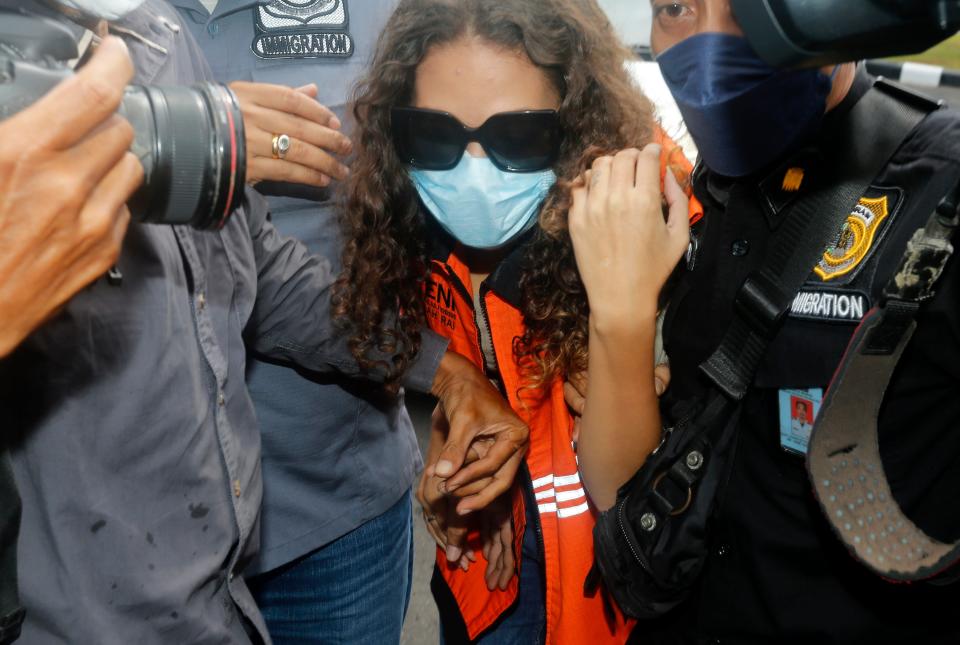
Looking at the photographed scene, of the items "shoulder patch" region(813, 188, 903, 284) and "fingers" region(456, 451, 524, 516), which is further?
"fingers" region(456, 451, 524, 516)

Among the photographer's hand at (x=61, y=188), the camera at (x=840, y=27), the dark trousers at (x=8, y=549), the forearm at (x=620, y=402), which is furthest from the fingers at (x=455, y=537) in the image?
the camera at (x=840, y=27)

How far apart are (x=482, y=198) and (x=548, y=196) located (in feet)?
0.47

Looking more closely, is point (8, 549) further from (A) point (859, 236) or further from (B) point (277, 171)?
(A) point (859, 236)

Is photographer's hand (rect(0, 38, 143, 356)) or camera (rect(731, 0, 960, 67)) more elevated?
camera (rect(731, 0, 960, 67))

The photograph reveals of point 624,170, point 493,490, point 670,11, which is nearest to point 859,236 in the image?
point 624,170

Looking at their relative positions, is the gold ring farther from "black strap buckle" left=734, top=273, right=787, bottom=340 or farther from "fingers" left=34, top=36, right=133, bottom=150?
"black strap buckle" left=734, top=273, right=787, bottom=340

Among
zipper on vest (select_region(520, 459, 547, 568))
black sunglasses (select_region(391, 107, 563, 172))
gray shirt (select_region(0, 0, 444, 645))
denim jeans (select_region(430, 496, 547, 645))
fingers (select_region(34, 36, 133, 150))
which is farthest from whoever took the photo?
denim jeans (select_region(430, 496, 547, 645))

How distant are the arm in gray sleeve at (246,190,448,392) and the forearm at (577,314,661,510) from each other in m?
0.47

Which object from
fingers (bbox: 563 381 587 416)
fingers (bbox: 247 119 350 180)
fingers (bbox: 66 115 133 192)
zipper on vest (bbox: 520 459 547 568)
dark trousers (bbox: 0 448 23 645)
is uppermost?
fingers (bbox: 66 115 133 192)

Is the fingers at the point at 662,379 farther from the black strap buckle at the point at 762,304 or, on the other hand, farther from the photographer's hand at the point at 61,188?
the photographer's hand at the point at 61,188

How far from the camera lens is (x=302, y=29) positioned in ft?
5.74

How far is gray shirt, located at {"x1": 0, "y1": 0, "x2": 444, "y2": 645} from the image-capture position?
95 centimetres

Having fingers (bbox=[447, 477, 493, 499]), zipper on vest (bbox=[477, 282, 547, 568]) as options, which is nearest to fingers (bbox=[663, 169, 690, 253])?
zipper on vest (bbox=[477, 282, 547, 568])

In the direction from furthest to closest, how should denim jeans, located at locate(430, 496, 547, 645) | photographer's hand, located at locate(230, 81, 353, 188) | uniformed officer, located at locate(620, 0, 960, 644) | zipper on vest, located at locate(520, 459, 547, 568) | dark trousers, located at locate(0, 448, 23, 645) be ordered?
denim jeans, located at locate(430, 496, 547, 645) → zipper on vest, located at locate(520, 459, 547, 568) → photographer's hand, located at locate(230, 81, 353, 188) → uniformed officer, located at locate(620, 0, 960, 644) → dark trousers, located at locate(0, 448, 23, 645)
